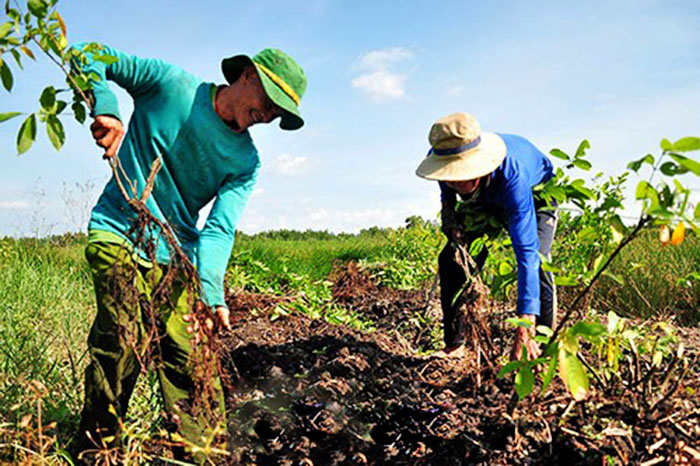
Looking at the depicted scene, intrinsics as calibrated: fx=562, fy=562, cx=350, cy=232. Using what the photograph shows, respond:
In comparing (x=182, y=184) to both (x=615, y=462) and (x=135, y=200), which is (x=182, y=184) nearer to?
(x=135, y=200)

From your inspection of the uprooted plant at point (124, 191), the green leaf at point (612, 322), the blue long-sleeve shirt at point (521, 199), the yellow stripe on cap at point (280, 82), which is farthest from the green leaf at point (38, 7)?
the blue long-sleeve shirt at point (521, 199)

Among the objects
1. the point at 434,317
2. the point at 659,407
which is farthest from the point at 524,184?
the point at 434,317

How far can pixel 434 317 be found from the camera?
4680 mm

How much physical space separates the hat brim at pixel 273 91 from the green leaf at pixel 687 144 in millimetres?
1346

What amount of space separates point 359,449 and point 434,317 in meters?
2.71

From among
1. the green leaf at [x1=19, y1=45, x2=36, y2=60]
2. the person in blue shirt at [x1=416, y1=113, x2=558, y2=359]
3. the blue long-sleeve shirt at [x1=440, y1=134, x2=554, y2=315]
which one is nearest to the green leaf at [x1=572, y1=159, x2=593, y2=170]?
the person in blue shirt at [x1=416, y1=113, x2=558, y2=359]

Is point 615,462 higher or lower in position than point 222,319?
lower

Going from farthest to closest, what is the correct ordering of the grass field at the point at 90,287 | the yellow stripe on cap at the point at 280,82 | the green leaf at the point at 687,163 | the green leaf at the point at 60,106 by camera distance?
the grass field at the point at 90,287, the yellow stripe on cap at the point at 280,82, the green leaf at the point at 60,106, the green leaf at the point at 687,163

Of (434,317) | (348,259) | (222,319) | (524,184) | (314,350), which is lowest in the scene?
(348,259)

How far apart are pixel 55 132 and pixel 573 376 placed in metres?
1.43

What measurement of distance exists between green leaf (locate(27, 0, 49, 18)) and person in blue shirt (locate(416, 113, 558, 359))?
1.56 m

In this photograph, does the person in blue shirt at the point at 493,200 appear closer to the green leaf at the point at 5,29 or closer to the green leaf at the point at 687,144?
the green leaf at the point at 687,144

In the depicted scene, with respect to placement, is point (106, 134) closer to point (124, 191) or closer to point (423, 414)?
point (124, 191)

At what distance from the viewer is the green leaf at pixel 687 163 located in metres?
1.16
